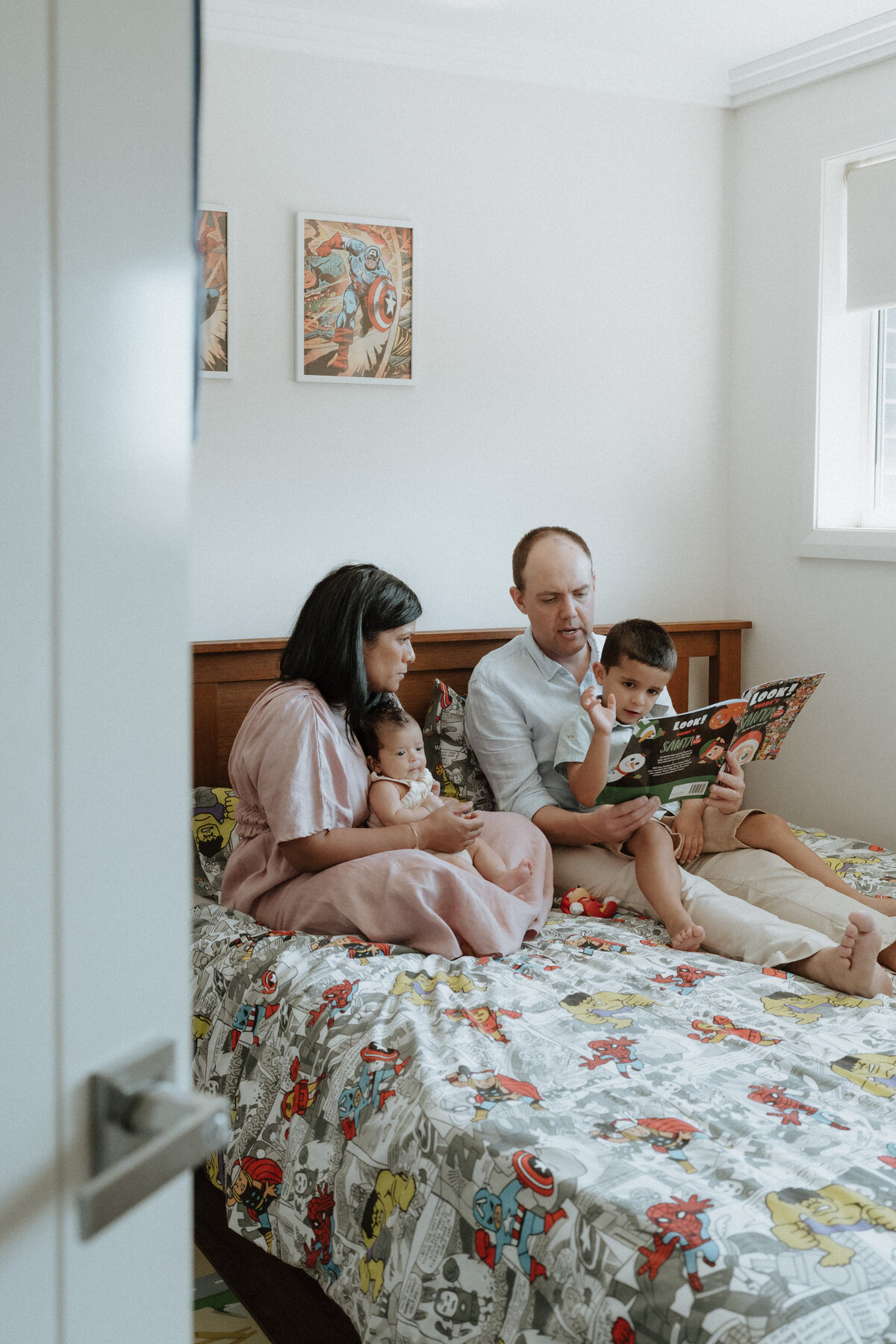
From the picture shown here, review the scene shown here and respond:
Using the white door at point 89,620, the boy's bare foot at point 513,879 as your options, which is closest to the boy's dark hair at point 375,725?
the boy's bare foot at point 513,879

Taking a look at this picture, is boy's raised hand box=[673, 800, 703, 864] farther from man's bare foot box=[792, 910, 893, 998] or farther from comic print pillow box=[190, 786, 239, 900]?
comic print pillow box=[190, 786, 239, 900]

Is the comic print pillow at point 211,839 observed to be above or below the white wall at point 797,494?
below

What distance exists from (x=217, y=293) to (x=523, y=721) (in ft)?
3.92

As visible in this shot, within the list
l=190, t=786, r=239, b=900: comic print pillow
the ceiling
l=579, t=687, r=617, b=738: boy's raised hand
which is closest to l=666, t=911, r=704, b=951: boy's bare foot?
l=579, t=687, r=617, b=738: boy's raised hand

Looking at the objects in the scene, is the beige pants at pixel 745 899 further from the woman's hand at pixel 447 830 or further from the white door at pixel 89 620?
the white door at pixel 89 620

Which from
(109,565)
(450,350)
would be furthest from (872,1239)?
(450,350)

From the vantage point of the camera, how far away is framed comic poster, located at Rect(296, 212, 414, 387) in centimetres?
266

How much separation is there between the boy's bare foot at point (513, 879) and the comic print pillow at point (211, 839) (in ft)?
1.77

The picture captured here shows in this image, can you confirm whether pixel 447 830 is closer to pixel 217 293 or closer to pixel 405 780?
pixel 405 780

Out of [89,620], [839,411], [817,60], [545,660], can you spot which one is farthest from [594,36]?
[89,620]

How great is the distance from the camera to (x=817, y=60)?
279cm

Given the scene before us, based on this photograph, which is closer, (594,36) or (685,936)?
(685,936)

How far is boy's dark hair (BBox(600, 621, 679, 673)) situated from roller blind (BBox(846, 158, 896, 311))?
1166 mm

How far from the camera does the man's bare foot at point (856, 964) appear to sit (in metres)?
1.60
